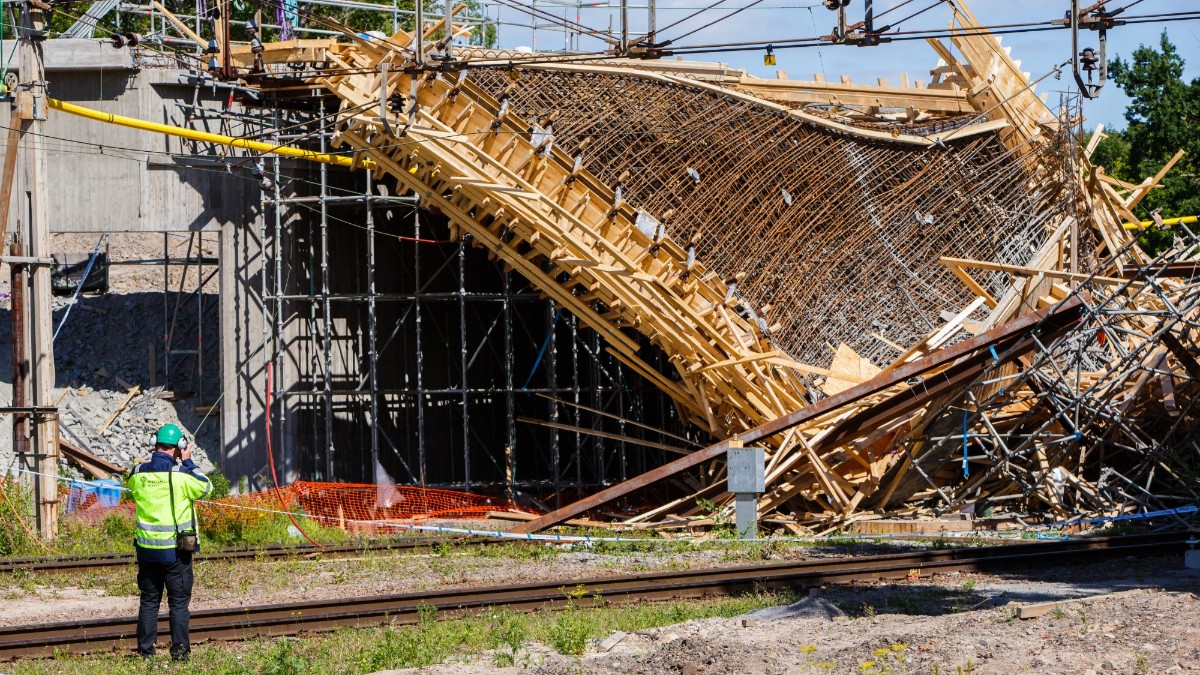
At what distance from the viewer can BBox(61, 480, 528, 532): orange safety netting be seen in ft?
59.1

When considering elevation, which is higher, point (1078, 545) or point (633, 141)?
point (633, 141)

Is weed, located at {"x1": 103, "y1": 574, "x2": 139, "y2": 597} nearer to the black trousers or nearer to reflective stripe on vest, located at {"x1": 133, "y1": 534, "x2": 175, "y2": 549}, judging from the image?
the black trousers

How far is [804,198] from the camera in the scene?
2089 cm

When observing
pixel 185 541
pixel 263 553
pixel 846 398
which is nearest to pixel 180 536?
pixel 185 541

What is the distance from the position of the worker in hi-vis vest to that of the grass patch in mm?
241

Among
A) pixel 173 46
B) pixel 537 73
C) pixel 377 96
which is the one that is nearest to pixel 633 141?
pixel 537 73

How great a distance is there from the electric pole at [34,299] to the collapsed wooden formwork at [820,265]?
3738 mm

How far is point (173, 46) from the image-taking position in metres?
21.8

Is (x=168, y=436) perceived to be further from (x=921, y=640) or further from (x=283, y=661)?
(x=921, y=640)

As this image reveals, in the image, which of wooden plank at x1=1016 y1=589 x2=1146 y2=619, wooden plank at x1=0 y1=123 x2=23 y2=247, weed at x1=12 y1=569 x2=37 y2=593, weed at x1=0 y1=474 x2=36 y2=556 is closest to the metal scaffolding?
wooden plank at x1=0 y1=123 x2=23 y2=247

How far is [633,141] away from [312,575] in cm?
839

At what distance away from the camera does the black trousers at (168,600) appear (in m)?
10.0

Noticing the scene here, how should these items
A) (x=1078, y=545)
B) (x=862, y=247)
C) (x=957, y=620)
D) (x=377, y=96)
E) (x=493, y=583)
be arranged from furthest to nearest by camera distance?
(x=862, y=247), (x=377, y=96), (x=1078, y=545), (x=493, y=583), (x=957, y=620)

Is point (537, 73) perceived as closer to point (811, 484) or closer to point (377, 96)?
point (377, 96)
